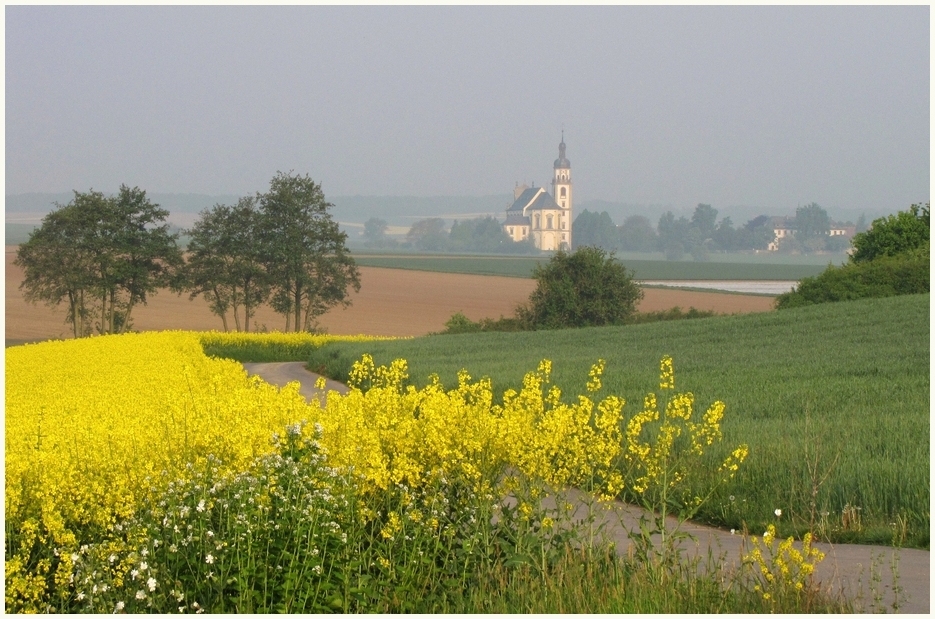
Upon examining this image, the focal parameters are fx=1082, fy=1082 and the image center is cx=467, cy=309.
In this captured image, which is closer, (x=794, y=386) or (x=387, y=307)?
(x=794, y=386)

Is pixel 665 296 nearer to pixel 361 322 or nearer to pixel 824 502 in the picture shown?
pixel 361 322

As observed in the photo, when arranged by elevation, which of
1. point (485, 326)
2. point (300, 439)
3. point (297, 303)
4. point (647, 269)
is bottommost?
point (485, 326)

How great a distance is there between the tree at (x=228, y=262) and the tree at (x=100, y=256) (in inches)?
66.5

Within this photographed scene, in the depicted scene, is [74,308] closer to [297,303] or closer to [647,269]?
[297,303]

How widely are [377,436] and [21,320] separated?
66485mm

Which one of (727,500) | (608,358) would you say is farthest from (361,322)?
(727,500)

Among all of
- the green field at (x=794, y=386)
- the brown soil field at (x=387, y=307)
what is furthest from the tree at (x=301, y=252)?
the green field at (x=794, y=386)

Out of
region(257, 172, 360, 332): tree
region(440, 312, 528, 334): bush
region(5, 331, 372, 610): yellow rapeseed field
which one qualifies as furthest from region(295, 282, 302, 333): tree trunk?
region(5, 331, 372, 610): yellow rapeseed field

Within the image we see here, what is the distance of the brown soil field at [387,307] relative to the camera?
67.7 meters

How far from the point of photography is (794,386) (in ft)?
59.4

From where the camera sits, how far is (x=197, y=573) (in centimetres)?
653

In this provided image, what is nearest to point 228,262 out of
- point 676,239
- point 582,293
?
point 582,293

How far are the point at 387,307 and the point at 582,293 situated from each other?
96.3 ft

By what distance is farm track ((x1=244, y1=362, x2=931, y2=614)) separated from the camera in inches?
264
